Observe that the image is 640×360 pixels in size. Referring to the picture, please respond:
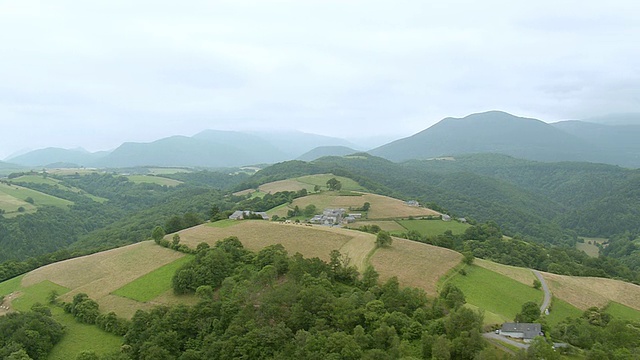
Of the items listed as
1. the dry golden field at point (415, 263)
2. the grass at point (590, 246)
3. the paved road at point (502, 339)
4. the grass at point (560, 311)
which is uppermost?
the dry golden field at point (415, 263)

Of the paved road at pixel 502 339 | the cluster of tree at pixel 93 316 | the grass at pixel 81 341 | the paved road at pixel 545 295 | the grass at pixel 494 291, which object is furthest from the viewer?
the paved road at pixel 545 295

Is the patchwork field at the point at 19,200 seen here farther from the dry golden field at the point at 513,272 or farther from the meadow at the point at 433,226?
the dry golden field at the point at 513,272

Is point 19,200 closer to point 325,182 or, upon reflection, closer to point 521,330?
point 325,182

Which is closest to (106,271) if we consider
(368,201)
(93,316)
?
(93,316)

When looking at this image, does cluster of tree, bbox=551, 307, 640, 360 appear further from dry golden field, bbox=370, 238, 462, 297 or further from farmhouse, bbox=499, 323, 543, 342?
dry golden field, bbox=370, 238, 462, 297

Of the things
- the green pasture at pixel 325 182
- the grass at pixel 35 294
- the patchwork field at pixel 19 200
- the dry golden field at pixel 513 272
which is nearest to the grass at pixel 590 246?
the green pasture at pixel 325 182

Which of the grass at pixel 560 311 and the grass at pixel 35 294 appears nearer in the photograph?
the grass at pixel 560 311

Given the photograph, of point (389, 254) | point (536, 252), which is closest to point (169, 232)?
point (389, 254)

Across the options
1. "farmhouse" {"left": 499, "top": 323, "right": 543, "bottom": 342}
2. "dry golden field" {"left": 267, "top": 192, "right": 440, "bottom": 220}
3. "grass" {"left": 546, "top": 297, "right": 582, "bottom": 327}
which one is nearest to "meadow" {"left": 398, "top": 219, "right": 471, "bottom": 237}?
"dry golden field" {"left": 267, "top": 192, "right": 440, "bottom": 220}
